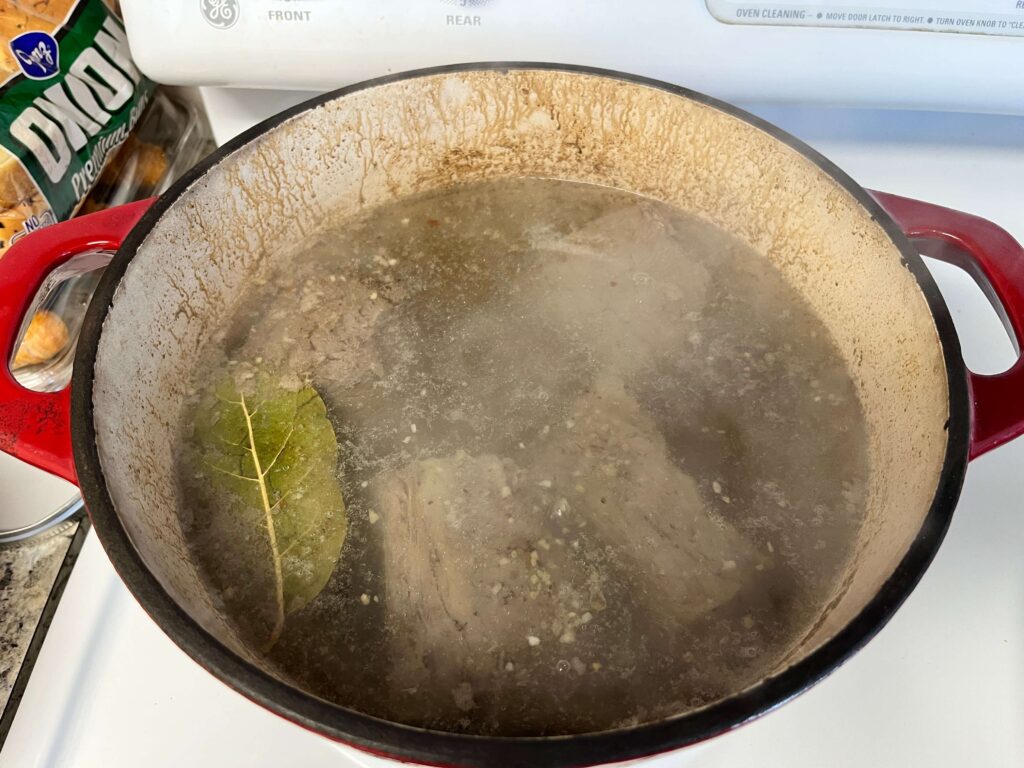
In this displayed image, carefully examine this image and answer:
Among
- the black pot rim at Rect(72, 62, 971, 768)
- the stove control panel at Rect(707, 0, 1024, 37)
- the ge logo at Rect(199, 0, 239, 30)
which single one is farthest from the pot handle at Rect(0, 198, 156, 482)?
the stove control panel at Rect(707, 0, 1024, 37)

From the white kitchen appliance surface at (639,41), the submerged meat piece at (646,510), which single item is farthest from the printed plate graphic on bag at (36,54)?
the submerged meat piece at (646,510)

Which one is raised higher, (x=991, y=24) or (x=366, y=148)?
(x=991, y=24)

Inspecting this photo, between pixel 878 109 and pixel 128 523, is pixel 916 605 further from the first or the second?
pixel 128 523

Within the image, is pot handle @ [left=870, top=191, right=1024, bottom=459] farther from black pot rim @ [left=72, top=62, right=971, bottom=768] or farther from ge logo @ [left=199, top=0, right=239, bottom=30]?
ge logo @ [left=199, top=0, right=239, bottom=30]

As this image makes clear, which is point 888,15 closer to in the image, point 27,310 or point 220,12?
point 220,12

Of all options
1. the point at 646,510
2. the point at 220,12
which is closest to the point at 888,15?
the point at 646,510

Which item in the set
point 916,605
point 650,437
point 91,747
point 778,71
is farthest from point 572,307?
point 91,747
